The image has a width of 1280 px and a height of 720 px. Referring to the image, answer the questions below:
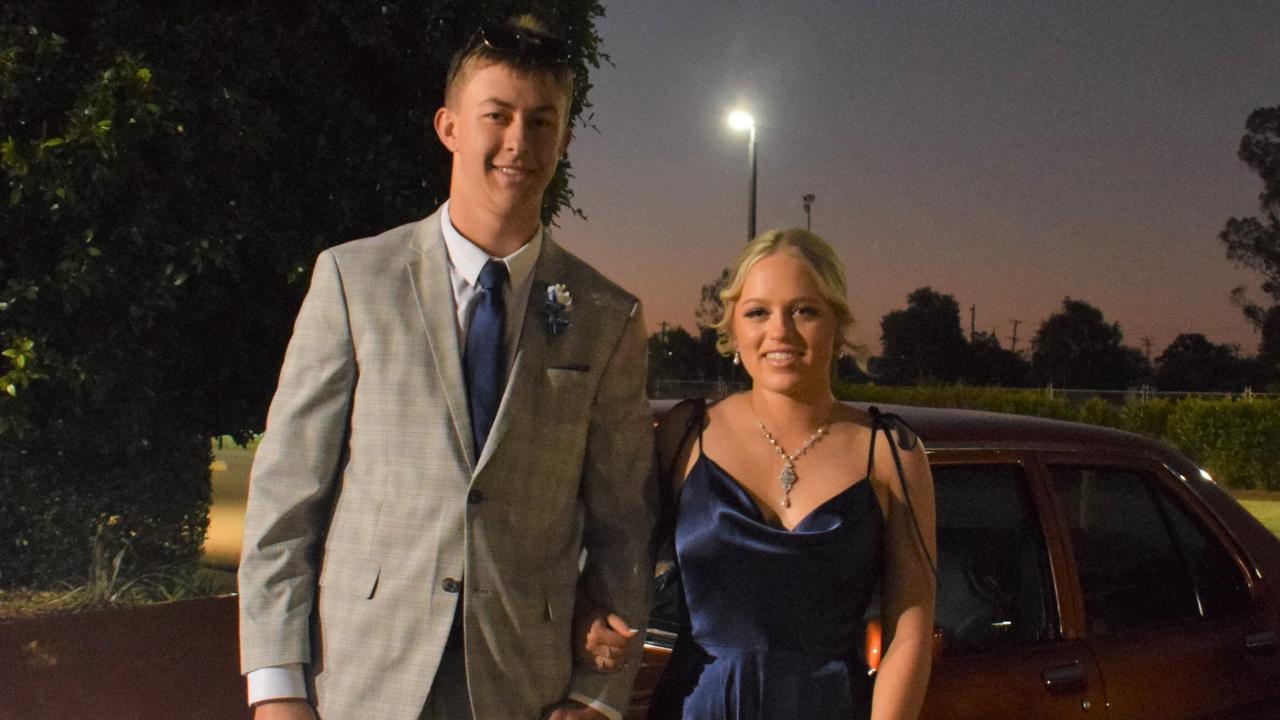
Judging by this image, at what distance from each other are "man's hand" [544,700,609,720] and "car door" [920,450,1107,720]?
42.8 inches

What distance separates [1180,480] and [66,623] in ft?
16.9

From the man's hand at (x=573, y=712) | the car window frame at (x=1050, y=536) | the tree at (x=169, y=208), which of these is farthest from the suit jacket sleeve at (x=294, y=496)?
the tree at (x=169, y=208)

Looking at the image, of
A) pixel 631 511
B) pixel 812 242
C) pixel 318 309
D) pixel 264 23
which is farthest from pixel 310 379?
pixel 264 23

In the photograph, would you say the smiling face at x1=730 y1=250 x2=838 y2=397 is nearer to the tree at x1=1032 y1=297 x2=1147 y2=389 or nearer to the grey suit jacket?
the grey suit jacket

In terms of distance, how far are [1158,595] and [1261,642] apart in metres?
0.39

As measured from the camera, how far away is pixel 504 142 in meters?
2.31

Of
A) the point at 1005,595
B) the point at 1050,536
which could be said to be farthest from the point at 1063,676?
the point at 1050,536

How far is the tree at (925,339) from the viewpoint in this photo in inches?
2980

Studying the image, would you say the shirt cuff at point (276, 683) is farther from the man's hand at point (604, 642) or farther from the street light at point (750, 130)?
the street light at point (750, 130)

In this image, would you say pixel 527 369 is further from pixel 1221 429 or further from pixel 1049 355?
pixel 1049 355

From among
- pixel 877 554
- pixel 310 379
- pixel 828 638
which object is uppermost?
pixel 310 379

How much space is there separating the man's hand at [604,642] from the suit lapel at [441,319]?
393mm

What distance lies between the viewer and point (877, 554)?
8.34 feet

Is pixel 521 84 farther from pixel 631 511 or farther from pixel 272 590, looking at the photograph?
pixel 272 590
